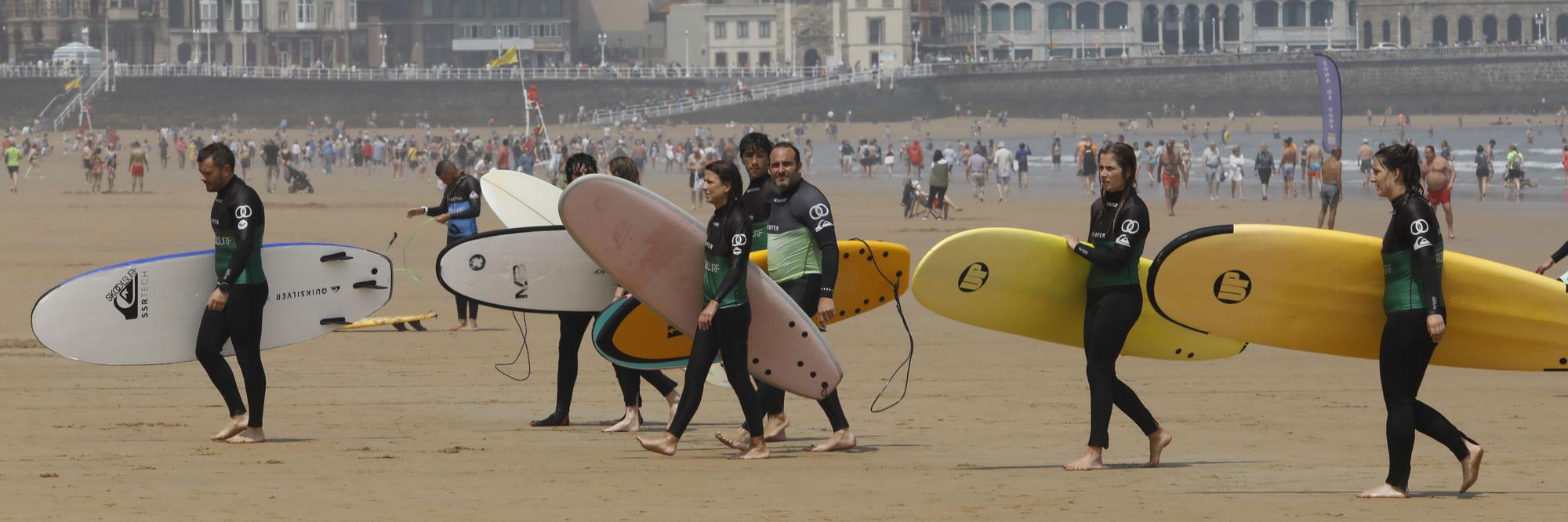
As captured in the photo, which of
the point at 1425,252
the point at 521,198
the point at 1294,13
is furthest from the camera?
the point at 1294,13

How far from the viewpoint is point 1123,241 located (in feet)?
19.2

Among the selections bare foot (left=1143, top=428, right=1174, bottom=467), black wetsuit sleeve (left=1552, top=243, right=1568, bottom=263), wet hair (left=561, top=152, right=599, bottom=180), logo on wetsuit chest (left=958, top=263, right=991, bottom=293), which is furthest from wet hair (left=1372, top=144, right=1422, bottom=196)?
wet hair (left=561, top=152, right=599, bottom=180)

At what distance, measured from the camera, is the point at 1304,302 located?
6.00m

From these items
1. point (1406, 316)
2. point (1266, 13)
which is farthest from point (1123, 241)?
point (1266, 13)

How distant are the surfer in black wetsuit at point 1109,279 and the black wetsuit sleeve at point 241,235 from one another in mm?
2809

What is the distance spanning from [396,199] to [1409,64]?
7419cm

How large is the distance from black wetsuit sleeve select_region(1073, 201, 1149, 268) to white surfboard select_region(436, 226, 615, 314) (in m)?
2.14

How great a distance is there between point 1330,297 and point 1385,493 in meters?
0.79

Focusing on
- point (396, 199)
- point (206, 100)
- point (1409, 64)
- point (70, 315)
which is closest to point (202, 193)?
point (396, 199)

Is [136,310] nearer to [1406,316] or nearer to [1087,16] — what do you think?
[1406,316]

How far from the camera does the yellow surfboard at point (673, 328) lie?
6.89 m

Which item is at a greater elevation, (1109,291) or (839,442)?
(1109,291)

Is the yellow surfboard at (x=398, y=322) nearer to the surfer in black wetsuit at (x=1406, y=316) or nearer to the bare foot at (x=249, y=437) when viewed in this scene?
the bare foot at (x=249, y=437)

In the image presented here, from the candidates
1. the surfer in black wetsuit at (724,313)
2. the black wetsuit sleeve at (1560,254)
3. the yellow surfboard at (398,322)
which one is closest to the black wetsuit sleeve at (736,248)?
the surfer in black wetsuit at (724,313)
